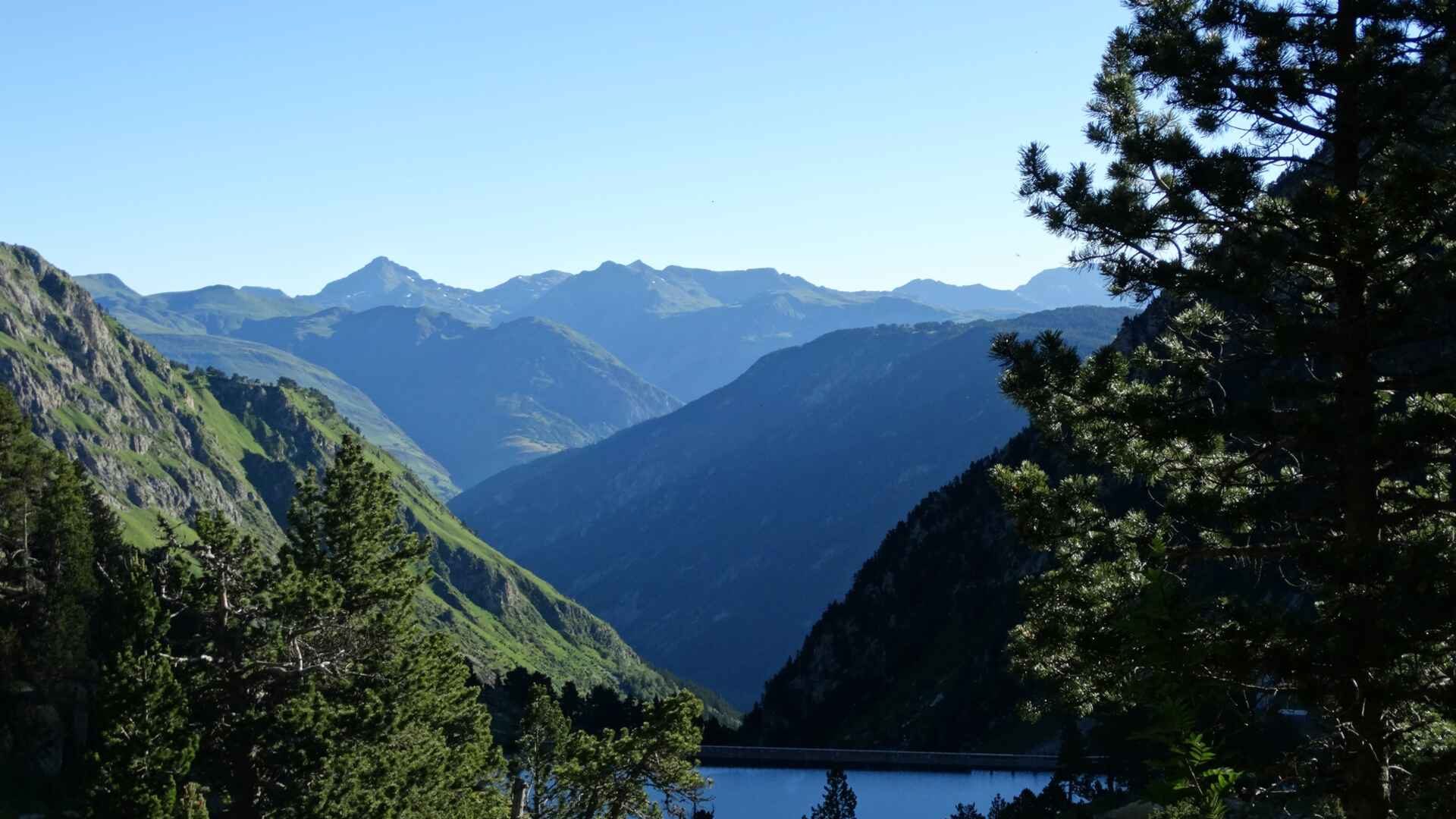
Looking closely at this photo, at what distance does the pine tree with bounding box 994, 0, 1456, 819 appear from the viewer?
1981 centimetres

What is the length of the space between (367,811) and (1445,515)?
4432 cm

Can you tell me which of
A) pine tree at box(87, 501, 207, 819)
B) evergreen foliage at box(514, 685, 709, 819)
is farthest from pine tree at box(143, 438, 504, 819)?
evergreen foliage at box(514, 685, 709, 819)

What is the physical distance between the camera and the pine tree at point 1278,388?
780 inches

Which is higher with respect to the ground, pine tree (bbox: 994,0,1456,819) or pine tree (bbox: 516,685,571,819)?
pine tree (bbox: 994,0,1456,819)

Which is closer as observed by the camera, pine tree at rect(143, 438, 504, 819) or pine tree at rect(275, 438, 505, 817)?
pine tree at rect(143, 438, 504, 819)

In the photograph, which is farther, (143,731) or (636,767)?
(636,767)

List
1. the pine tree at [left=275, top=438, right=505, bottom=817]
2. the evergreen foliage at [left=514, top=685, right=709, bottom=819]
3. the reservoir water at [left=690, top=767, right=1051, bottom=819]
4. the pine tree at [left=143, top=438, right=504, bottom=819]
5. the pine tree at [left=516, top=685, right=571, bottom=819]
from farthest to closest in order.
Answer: the reservoir water at [left=690, top=767, right=1051, bottom=819] → the pine tree at [left=516, top=685, right=571, bottom=819] → the evergreen foliage at [left=514, top=685, right=709, bottom=819] → the pine tree at [left=275, top=438, right=505, bottom=817] → the pine tree at [left=143, top=438, right=504, bottom=819]

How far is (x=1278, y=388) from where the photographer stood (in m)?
23.2

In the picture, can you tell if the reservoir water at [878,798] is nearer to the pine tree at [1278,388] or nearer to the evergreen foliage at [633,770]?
the evergreen foliage at [633,770]

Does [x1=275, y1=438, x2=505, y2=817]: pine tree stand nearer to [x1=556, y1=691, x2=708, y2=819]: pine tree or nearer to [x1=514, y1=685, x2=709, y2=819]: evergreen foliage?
[x1=514, y1=685, x2=709, y2=819]: evergreen foliage

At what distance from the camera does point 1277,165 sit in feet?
79.0

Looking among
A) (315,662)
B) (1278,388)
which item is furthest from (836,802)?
(1278,388)

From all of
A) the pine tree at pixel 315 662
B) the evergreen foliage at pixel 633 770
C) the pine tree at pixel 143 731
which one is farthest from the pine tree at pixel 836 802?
the pine tree at pixel 143 731

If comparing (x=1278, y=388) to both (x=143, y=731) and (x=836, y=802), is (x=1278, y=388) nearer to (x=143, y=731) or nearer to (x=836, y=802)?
(x=143, y=731)
